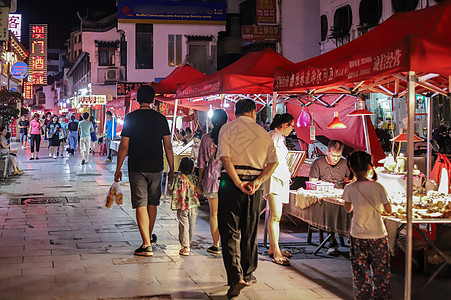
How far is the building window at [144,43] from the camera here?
37312 millimetres

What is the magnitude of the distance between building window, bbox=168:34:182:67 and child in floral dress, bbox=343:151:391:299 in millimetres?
32999

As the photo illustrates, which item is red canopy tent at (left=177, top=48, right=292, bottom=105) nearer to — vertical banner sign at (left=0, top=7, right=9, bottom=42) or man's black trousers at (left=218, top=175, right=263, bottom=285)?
man's black trousers at (left=218, top=175, right=263, bottom=285)

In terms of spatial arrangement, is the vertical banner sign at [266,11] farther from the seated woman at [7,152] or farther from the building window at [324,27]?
the seated woman at [7,152]

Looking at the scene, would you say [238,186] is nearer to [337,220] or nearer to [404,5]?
[337,220]

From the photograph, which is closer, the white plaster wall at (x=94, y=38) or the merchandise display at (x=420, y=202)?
the merchandise display at (x=420, y=202)

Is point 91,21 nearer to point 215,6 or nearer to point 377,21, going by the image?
point 215,6

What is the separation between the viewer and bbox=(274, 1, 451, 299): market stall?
5.02 metres

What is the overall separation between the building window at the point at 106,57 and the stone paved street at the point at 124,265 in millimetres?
31606

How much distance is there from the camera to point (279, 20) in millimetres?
34562

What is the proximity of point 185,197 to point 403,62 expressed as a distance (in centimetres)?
363

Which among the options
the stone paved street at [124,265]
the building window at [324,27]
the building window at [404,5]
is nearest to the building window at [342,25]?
the building window at [324,27]

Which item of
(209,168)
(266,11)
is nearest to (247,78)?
(209,168)

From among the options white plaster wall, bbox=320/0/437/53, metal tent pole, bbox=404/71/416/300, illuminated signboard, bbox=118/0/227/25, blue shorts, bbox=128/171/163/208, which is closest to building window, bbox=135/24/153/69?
illuminated signboard, bbox=118/0/227/25

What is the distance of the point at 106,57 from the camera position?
137ft
